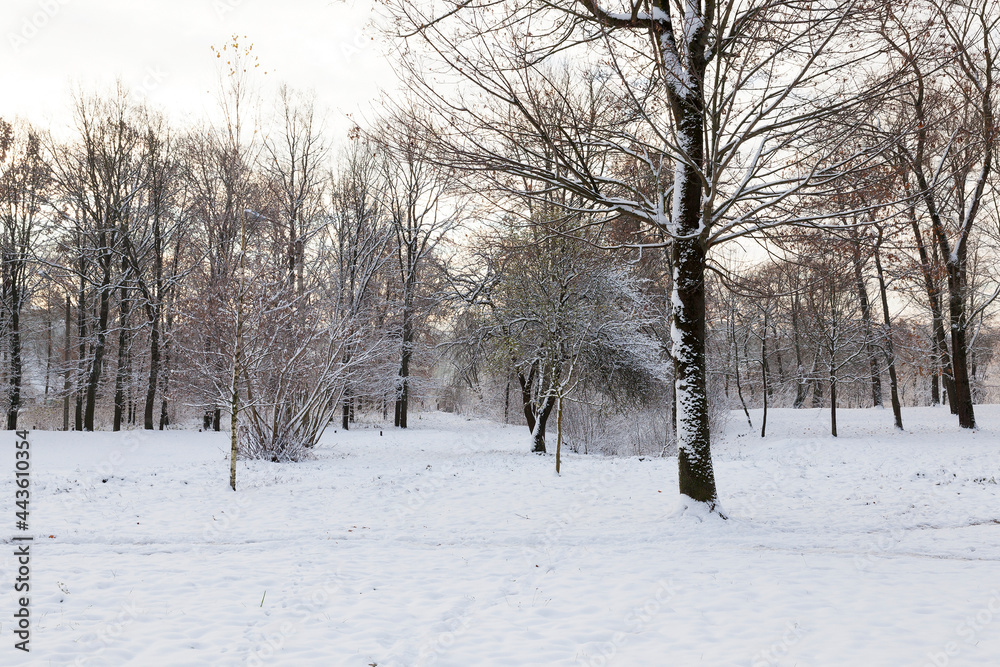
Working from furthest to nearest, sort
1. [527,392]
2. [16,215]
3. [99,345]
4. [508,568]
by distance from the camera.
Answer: [16,215] < [99,345] < [527,392] < [508,568]

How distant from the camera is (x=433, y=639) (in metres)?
4.24

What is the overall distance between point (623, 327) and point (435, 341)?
32.2 ft

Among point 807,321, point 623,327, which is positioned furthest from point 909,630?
point 807,321

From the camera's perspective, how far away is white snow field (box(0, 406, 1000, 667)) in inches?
159

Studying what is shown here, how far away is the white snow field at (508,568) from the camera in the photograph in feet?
13.2

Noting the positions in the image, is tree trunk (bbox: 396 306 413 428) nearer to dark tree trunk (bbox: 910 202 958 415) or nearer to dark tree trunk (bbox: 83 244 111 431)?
dark tree trunk (bbox: 83 244 111 431)

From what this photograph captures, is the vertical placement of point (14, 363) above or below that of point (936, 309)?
below

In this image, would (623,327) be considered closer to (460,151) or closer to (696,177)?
(696,177)

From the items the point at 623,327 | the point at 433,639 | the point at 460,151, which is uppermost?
the point at 460,151

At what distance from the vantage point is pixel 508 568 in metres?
5.97

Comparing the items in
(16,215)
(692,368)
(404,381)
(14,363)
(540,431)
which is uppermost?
(16,215)

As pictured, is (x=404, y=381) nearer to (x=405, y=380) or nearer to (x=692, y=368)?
(x=405, y=380)

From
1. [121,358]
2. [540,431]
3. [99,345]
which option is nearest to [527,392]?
[540,431]

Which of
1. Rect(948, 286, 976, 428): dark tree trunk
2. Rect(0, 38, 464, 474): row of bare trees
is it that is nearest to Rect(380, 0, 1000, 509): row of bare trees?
Rect(0, 38, 464, 474): row of bare trees
